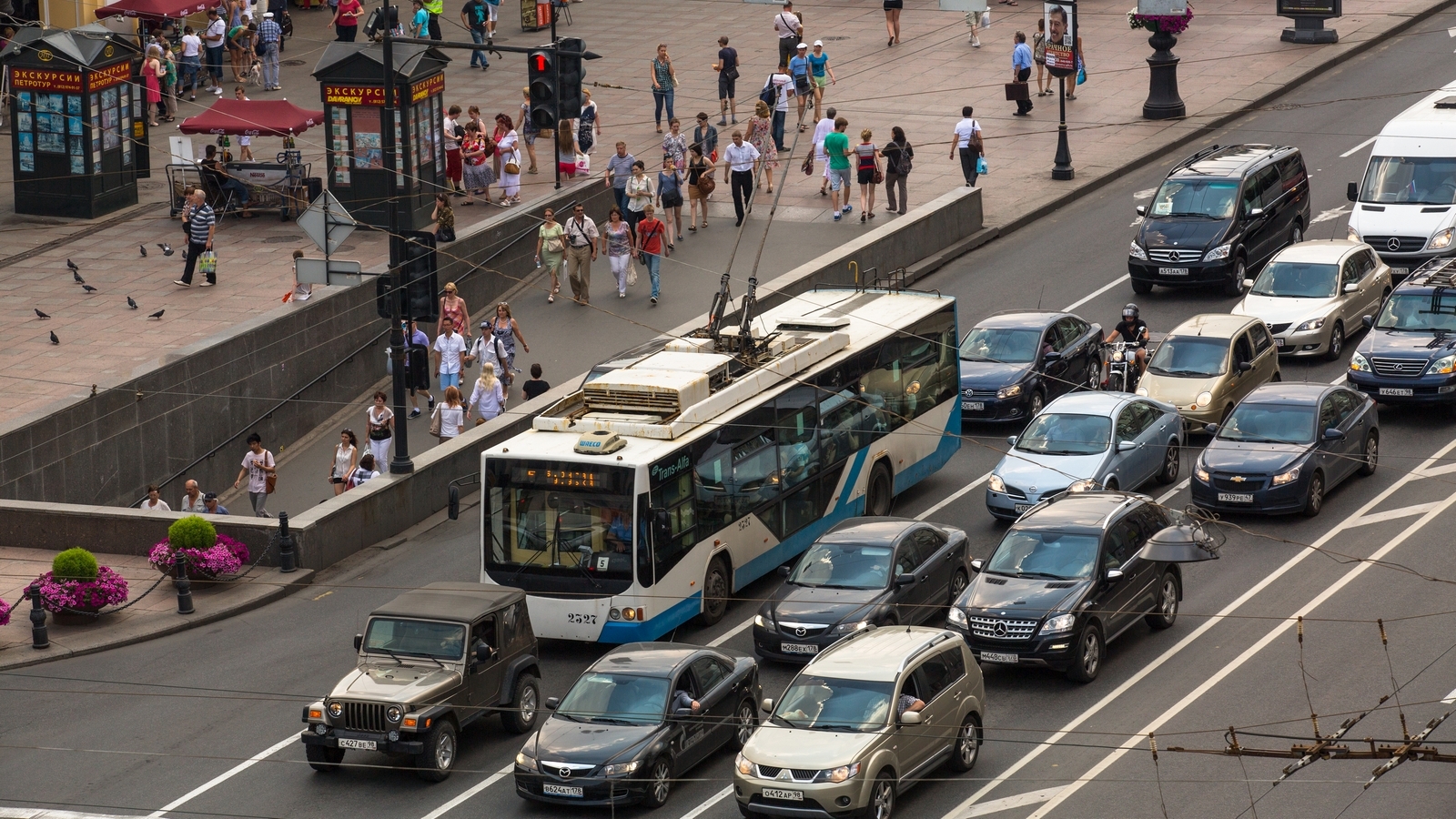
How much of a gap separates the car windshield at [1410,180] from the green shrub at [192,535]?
2147 cm

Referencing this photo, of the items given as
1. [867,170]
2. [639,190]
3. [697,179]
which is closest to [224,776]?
[639,190]

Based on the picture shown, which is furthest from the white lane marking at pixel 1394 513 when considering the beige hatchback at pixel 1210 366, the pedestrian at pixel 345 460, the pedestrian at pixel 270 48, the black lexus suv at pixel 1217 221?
the pedestrian at pixel 270 48

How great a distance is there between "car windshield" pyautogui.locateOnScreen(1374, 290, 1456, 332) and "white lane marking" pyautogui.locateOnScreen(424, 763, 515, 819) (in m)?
16.6

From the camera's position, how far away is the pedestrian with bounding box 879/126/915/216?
38438 mm

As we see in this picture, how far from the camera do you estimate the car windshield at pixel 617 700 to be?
19812 mm

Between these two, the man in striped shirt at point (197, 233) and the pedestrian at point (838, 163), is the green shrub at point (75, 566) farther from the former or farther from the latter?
the pedestrian at point (838, 163)

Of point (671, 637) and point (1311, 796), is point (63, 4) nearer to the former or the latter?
point (671, 637)

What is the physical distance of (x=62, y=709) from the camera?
22844 mm

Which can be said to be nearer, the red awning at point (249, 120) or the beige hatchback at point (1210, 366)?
the beige hatchback at point (1210, 366)

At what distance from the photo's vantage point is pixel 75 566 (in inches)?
993

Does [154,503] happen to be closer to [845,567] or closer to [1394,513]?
[845,567]

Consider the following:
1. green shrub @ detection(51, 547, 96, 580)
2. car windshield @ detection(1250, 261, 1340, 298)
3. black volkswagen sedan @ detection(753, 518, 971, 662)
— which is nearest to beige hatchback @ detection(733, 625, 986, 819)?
black volkswagen sedan @ detection(753, 518, 971, 662)

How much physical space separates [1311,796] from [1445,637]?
4267mm

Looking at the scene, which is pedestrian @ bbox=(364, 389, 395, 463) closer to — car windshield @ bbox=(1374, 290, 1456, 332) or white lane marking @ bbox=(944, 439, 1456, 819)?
white lane marking @ bbox=(944, 439, 1456, 819)
